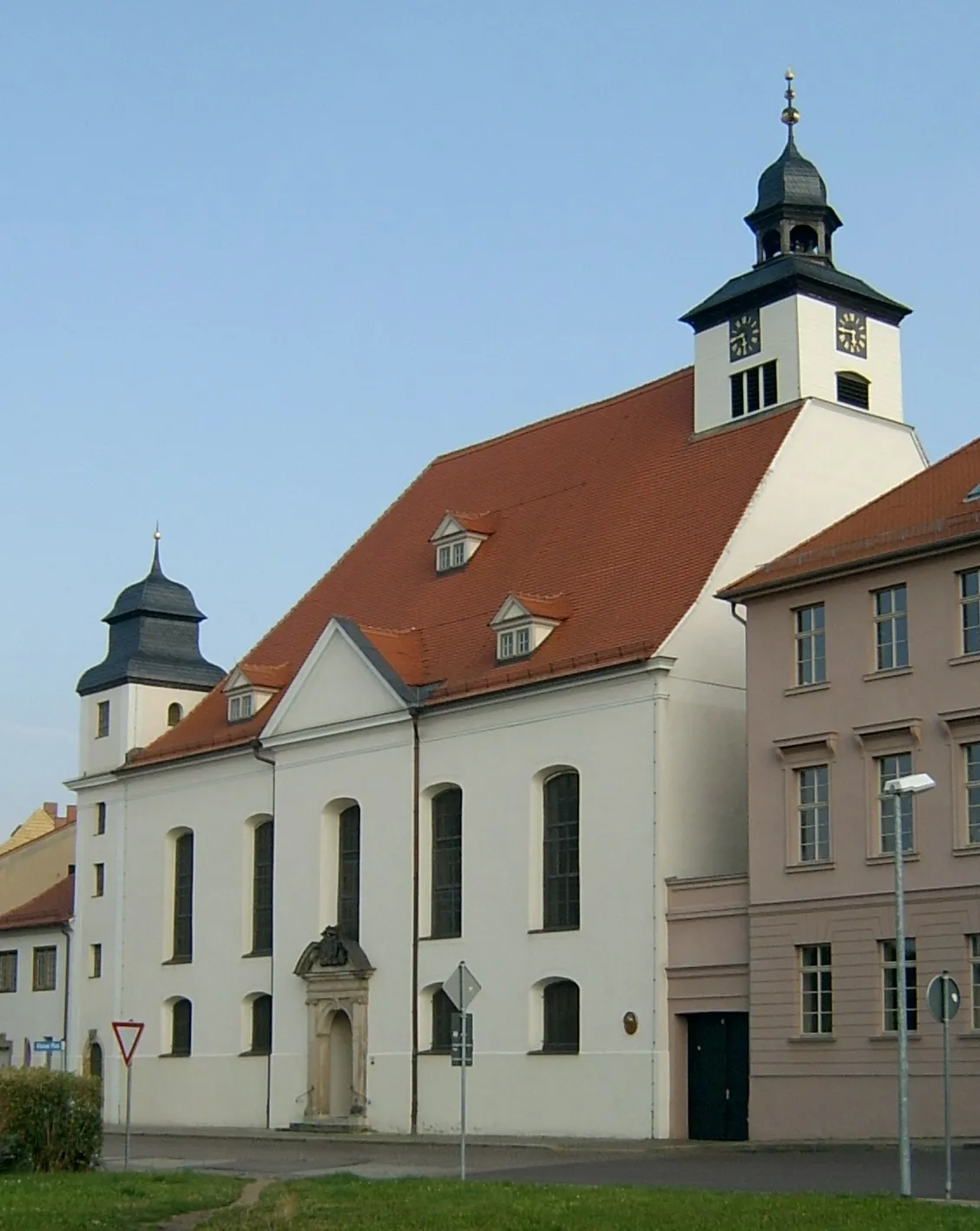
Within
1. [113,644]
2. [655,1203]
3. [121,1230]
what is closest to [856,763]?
[655,1203]

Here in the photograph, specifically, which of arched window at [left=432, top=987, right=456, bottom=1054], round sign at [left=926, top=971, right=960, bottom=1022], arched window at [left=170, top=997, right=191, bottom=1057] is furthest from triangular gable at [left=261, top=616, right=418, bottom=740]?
round sign at [left=926, top=971, right=960, bottom=1022]

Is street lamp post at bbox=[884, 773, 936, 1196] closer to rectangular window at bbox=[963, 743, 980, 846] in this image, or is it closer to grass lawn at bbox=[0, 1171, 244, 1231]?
grass lawn at bbox=[0, 1171, 244, 1231]

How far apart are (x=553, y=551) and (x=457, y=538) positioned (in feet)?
12.6

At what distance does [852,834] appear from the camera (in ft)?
107

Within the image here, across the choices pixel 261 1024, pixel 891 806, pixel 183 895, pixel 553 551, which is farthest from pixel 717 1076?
pixel 183 895

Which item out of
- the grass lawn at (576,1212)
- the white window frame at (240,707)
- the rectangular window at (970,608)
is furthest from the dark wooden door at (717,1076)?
the white window frame at (240,707)

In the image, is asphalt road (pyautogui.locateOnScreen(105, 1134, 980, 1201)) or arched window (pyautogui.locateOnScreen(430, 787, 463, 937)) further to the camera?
arched window (pyautogui.locateOnScreen(430, 787, 463, 937))

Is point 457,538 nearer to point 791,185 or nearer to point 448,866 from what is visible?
point 448,866

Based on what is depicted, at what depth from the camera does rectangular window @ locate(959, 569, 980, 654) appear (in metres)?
31.3

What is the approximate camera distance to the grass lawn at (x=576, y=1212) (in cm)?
1753

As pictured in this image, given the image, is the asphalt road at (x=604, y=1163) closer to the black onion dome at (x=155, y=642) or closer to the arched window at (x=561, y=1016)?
the arched window at (x=561, y=1016)

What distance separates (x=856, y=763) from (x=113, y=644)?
29010 mm

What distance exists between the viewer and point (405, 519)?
169ft

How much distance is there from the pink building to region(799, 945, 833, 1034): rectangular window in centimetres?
3
